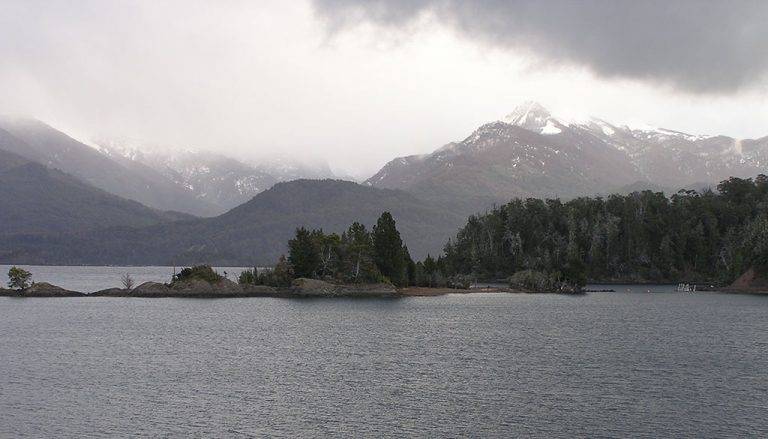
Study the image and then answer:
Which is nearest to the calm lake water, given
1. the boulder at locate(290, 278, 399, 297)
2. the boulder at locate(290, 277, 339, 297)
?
the boulder at locate(290, 277, 339, 297)

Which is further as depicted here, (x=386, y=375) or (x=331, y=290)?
(x=331, y=290)

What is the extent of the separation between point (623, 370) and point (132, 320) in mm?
94479

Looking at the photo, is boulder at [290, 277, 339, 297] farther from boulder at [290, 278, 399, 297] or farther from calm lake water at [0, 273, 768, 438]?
calm lake water at [0, 273, 768, 438]

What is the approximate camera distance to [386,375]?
78.1 metres

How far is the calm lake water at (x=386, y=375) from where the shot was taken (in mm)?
58375

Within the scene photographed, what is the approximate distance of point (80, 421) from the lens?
59.7 meters

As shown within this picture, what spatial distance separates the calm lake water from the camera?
58.4m

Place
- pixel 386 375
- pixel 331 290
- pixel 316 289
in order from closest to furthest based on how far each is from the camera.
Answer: pixel 386 375 → pixel 316 289 → pixel 331 290

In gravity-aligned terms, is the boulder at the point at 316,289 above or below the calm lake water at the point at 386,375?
above

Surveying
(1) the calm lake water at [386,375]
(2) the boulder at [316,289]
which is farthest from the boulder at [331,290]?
(1) the calm lake water at [386,375]

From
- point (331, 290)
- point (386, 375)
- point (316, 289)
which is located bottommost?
point (386, 375)

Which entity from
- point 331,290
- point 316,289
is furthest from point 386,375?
point 331,290

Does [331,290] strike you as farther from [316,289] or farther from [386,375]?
[386,375]

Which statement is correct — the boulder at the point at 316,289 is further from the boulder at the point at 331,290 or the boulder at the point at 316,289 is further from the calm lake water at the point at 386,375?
the calm lake water at the point at 386,375
